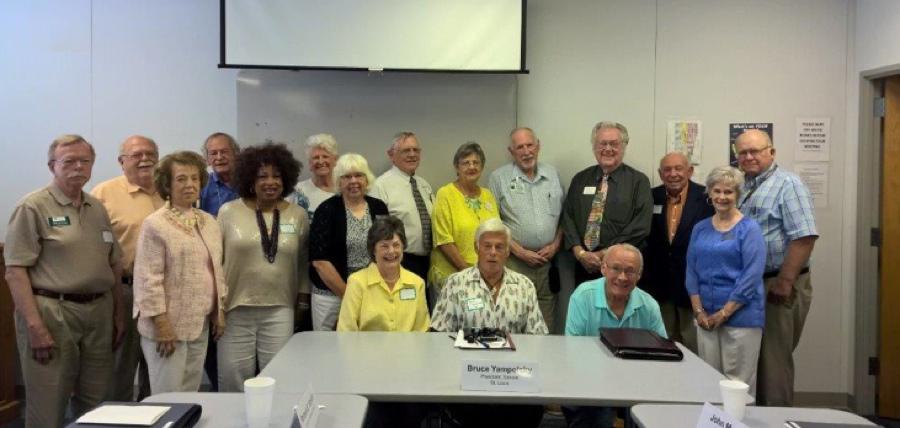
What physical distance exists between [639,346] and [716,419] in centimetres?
87

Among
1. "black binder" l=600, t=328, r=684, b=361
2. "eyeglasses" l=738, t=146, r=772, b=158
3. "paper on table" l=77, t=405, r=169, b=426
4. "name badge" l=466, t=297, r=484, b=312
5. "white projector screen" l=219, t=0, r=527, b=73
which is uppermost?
"white projector screen" l=219, t=0, r=527, b=73

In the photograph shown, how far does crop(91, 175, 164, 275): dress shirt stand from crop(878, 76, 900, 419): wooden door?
448 cm

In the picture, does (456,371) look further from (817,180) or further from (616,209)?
(817,180)

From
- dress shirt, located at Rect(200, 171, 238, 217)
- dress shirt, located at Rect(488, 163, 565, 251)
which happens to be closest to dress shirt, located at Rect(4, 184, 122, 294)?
dress shirt, located at Rect(200, 171, 238, 217)

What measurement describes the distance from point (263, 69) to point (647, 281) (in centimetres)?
282

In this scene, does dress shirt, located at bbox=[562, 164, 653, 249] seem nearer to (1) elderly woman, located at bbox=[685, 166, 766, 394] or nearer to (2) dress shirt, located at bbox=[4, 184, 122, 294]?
(1) elderly woman, located at bbox=[685, 166, 766, 394]

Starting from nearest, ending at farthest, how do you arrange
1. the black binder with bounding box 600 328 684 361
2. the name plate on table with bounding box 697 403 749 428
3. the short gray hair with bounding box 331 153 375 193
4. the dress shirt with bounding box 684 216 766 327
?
the name plate on table with bounding box 697 403 749 428 < the black binder with bounding box 600 328 684 361 < the dress shirt with bounding box 684 216 766 327 < the short gray hair with bounding box 331 153 375 193

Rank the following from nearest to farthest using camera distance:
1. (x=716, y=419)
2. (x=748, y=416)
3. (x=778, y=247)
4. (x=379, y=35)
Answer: (x=716, y=419)
(x=748, y=416)
(x=778, y=247)
(x=379, y=35)

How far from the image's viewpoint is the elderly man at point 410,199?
146 inches

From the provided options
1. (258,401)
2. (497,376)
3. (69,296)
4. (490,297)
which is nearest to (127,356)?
(69,296)

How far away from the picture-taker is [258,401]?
1.70 metres

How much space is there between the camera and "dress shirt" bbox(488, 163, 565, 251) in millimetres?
3900

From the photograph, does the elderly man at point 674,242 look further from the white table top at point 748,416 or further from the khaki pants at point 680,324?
the white table top at point 748,416

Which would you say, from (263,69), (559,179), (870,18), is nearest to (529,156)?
(559,179)
